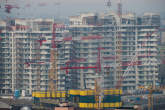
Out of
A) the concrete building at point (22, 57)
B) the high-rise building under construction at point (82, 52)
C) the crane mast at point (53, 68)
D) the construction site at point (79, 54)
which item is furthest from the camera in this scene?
the concrete building at point (22, 57)

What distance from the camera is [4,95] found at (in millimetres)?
26016

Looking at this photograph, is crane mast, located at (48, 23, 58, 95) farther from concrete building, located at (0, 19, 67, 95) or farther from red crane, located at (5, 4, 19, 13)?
red crane, located at (5, 4, 19, 13)

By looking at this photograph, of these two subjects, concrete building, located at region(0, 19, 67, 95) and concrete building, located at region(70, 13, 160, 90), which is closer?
concrete building, located at region(70, 13, 160, 90)

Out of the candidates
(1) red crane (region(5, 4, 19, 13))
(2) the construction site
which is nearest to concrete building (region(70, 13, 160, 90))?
(2) the construction site

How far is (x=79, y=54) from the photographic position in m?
26.3

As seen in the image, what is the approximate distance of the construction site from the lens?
26.0m

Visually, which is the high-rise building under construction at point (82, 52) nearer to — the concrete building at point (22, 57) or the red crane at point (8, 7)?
the concrete building at point (22, 57)

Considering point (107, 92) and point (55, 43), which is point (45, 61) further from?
point (107, 92)

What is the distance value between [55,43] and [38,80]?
72.3 inches

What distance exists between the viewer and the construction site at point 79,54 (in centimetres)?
2605

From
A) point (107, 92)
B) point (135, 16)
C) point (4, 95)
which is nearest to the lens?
point (107, 92)

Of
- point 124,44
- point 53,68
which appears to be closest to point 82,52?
point 53,68

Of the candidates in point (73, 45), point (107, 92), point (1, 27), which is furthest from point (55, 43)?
point (107, 92)

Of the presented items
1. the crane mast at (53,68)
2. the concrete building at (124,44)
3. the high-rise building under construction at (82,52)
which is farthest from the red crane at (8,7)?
the concrete building at (124,44)
